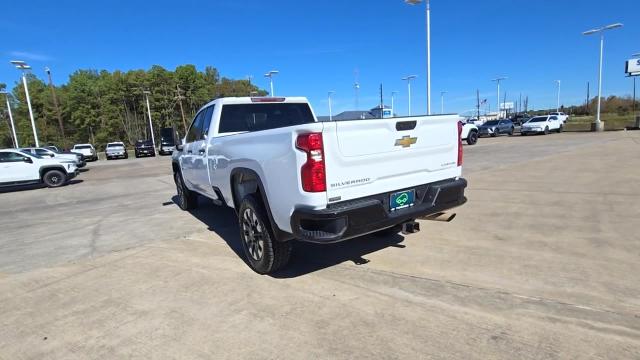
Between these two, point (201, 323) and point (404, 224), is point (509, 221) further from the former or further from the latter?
point (201, 323)

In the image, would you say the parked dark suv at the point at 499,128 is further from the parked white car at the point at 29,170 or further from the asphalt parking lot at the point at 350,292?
the parked white car at the point at 29,170

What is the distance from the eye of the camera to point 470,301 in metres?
3.26

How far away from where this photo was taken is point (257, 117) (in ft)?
18.8

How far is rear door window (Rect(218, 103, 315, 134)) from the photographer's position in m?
5.63

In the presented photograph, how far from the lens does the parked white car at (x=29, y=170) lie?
14469 millimetres

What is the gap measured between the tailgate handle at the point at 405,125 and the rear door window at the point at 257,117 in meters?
2.20

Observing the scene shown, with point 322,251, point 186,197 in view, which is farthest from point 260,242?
point 186,197

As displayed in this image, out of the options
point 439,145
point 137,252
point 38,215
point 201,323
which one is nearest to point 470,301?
point 439,145

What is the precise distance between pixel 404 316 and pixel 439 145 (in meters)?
1.89

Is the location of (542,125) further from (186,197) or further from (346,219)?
(346,219)

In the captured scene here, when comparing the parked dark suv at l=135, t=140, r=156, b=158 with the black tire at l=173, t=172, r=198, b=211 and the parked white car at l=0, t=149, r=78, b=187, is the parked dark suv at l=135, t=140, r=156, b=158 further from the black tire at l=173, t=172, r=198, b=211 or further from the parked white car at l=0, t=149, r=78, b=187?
the black tire at l=173, t=172, r=198, b=211

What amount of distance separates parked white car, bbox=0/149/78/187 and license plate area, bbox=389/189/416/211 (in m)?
16.3

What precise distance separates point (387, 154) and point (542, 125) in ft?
115

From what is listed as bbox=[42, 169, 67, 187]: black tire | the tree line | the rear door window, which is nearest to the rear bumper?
the rear door window
